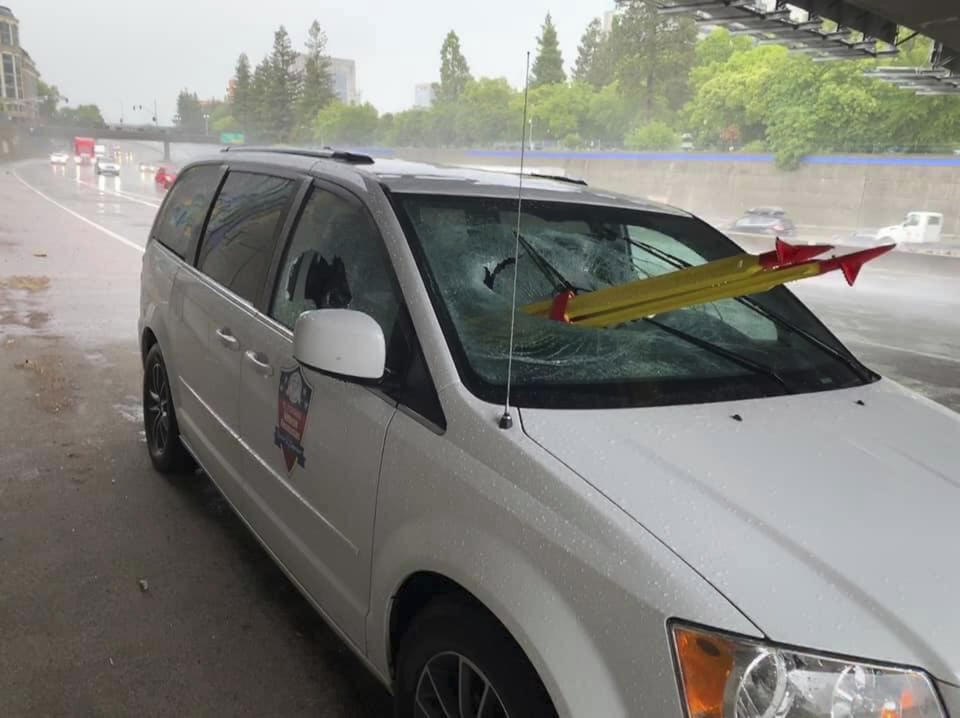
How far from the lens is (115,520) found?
11.9 feet

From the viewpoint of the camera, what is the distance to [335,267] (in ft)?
8.11

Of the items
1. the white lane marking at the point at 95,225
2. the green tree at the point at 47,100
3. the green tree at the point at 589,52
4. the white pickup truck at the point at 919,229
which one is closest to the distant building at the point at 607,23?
the green tree at the point at 589,52

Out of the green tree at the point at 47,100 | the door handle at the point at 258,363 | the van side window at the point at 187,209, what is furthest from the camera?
the green tree at the point at 47,100

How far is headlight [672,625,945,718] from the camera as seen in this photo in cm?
122

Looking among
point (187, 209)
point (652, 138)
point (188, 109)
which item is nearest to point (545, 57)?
point (187, 209)

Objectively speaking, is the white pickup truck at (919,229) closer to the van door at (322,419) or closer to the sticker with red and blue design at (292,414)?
the van door at (322,419)

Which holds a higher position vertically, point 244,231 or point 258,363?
point 244,231

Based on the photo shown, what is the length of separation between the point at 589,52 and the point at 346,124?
2346cm

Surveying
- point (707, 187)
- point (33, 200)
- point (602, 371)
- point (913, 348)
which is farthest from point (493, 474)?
point (707, 187)

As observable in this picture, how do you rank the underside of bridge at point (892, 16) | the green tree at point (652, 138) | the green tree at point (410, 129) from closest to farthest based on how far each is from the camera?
the underside of bridge at point (892, 16) < the green tree at point (410, 129) < the green tree at point (652, 138)

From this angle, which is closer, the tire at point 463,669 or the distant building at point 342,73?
the tire at point 463,669

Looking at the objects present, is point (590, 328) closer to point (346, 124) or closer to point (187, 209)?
point (187, 209)

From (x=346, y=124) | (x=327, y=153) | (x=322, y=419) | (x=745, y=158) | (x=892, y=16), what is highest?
(x=892, y=16)

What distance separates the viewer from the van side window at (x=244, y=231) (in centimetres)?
288
